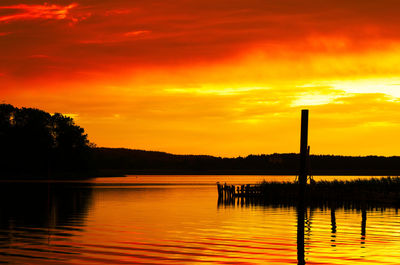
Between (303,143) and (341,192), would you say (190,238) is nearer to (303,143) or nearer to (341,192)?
(303,143)

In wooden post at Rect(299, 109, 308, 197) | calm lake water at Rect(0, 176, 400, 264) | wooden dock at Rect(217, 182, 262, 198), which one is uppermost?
wooden post at Rect(299, 109, 308, 197)

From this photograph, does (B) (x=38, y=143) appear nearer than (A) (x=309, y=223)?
No

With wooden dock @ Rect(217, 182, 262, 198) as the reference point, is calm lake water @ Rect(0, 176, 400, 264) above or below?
below

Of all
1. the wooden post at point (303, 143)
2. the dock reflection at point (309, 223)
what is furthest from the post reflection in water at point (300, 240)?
the wooden post at point (303, 143)

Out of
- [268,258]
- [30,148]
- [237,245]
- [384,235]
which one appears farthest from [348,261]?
[30,148]

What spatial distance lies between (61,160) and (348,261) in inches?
5587

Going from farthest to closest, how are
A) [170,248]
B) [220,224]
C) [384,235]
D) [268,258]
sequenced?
[220,224], [384,235], [170,248], [268,258]

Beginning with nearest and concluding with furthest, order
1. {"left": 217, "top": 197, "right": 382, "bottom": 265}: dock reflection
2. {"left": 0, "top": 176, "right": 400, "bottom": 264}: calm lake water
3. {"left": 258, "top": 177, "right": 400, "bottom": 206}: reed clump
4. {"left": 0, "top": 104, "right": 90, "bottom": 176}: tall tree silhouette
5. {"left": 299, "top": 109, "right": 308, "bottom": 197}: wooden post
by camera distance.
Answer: {"left": 0, "top": 176, "right": 400, "bottom": 264}: calm lake water
{"left": 217, "top": 197, "right": 382, "bottom": 265}: dock reflection
{"left": 299, "top": 109, "right": 308, "bottom": 197}: wooden post
{"left": 258, "top": 177, "right": 400, "bottom": 206}: reed clump
{"left": 0, "top": 104, "right": 90, "bottom": 176}: tall tree silhouette

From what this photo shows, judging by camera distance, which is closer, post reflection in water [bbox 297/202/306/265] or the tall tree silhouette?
post reflection in water [bbox 297/202/306/265]

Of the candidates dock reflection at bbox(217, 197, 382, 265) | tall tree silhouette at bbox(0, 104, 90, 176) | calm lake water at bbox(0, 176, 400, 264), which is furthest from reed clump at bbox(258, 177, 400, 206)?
tall tree silhouette at bbox(0, 104, 90, 176)

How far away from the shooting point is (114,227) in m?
39.3

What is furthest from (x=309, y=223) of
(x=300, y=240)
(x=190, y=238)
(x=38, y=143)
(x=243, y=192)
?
(x=38, y=143)

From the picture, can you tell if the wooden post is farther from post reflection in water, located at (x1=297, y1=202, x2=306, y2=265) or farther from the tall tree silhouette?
the tall tree silhouette

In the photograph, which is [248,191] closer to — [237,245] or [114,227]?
[114,227]
